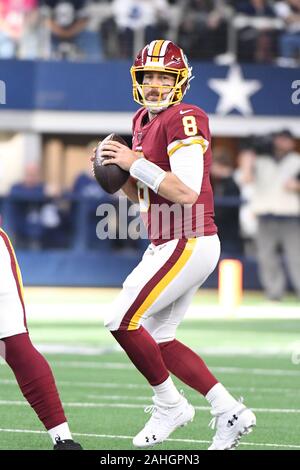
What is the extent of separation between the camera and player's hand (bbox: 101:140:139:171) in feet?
21.9

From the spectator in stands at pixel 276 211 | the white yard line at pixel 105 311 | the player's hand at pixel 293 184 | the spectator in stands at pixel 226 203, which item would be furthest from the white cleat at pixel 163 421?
the spectator in stands at pixel 226 203

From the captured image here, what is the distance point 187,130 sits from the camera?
21.4 feet

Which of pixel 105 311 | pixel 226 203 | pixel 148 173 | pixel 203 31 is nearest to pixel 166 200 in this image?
pixel 148 173

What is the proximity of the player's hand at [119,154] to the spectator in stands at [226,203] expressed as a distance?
12.3 meters

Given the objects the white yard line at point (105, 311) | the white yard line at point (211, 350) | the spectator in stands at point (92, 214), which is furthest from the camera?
the spectator in stands at point (92, 214)

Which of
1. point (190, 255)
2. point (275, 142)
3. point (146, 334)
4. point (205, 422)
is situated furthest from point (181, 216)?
point (275, 142)

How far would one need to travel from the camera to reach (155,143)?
6742 millimetres

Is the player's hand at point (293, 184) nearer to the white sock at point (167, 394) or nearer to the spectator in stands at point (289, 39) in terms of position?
the spectator in stands at point (289, 39)

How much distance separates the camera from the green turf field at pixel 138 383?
715 centimetres

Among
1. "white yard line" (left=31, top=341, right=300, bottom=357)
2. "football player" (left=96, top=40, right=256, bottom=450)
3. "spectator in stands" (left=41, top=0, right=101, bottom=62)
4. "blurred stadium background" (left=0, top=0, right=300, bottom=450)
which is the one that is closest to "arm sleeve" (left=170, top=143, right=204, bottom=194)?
"football player" (left=96, top=40, right=256, bottom=450)

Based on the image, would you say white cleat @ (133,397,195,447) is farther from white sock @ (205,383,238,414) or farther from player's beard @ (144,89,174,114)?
player's beard @ (144,89,174,114)

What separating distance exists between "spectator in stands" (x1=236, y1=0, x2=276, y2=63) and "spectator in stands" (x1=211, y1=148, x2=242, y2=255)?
6.98 feet
